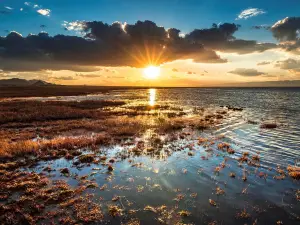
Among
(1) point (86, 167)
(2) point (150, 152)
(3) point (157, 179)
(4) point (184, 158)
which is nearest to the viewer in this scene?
(3) point (157, 179)

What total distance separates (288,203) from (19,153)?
21.0m

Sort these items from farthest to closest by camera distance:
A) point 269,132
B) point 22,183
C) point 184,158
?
point 269,132 < point 184,158 < point 22,183

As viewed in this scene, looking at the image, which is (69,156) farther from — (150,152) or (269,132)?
(269,132)

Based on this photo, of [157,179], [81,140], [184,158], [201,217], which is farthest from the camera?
[81,140]

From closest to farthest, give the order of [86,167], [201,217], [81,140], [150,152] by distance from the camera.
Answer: [201,217]
[86,167]
[150,152]
[81,140]

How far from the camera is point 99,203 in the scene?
37.5ft

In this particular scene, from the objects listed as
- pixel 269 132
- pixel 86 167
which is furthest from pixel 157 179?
pixel 269 132

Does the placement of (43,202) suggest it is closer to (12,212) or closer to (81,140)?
(12,212)

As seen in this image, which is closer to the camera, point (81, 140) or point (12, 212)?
point (12, 212)

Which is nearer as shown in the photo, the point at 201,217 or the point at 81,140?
→ the point at 201,217

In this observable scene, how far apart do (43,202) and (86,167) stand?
5352 mm

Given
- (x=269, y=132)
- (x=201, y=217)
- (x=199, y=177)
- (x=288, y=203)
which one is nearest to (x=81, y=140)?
(x=199, y=177)

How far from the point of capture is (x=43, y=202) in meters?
11.5

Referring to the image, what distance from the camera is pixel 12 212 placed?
34.4 ft
